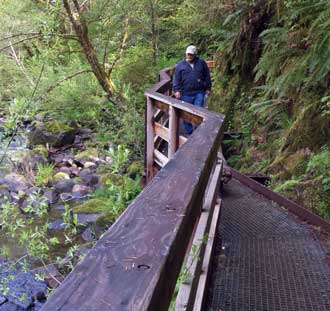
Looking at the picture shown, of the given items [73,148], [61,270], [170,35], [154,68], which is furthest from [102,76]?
[61,270]

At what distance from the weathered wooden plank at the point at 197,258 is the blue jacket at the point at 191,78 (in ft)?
10.6

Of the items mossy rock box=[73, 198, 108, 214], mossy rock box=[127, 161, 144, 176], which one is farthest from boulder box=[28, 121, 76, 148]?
mossy rock box=[73, 198, 108, 214]

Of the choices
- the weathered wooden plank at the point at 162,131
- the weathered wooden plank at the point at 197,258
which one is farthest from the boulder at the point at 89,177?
the weathered wooden plank at the point at 197,258

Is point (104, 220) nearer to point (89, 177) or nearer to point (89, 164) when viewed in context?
point (89, 177)

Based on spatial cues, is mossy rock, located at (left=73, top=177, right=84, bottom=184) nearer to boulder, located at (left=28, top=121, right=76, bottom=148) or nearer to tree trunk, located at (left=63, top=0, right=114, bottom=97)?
tree trunk, located at (left=63, top=0, right=114, bottom=97)

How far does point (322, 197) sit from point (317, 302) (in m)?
2.17

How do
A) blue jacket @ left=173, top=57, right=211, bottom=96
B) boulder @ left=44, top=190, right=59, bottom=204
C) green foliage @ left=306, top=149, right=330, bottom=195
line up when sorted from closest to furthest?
1. green foliage @ left=306, top=149, right=330, bottom=195
2. blue jacket @ left=173, top=57, right=211, bottom=96
3. boulder @ left=44, top=190, right=59, bottom=204

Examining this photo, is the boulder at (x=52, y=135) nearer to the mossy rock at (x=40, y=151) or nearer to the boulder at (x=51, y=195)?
the mossy rock at (x=40, y=151)

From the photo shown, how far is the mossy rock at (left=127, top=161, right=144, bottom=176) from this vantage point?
9.69 metres

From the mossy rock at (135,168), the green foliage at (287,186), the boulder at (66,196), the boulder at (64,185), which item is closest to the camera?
the green foliage at (287,186)

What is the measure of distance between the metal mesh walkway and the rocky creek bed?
1.61 metres

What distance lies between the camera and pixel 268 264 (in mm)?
3619

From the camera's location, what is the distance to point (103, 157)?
13508 millimetres

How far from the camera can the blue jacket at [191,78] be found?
7.41 m
